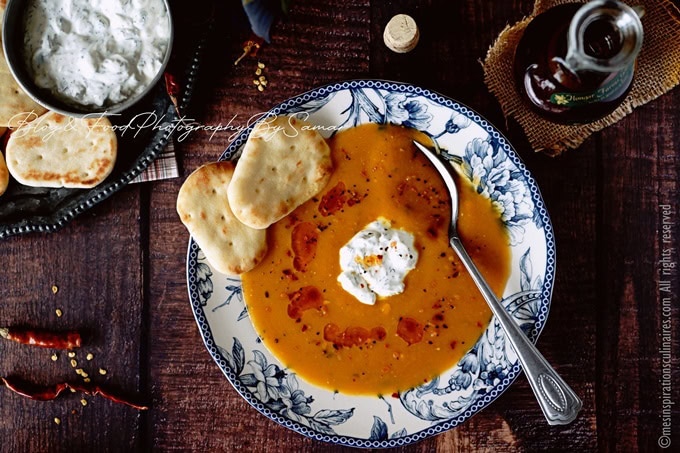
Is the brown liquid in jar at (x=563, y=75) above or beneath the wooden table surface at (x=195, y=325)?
above

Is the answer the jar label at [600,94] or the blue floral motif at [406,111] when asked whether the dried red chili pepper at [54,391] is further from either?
the jar label at [600,94]

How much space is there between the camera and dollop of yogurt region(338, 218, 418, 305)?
1.98m

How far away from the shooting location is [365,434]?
2.04 meters

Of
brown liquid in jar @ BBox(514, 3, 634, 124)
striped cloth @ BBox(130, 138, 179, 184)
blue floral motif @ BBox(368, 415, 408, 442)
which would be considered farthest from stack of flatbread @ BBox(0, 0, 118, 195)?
brown liquid in jar @ BBox(514, 3, 634, 124)

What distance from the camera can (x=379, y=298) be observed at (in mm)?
2023

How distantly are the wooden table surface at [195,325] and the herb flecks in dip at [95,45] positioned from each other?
144 millimetres

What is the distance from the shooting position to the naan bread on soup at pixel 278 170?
6.39ft

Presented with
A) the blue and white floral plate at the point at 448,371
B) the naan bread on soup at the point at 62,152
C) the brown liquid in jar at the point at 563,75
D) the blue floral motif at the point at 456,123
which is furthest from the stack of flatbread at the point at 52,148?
the brown liquid in jar at the point at 563,75

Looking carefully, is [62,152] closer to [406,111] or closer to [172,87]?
[172,87]

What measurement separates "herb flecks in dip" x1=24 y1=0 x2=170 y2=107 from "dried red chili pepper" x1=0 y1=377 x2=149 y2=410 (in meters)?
0.98

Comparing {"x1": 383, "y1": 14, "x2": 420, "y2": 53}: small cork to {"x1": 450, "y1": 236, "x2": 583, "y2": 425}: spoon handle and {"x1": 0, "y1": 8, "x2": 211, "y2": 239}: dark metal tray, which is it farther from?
{"x1": 450, "y1": 236, "x2": 583, "y2": 425}: spoon handle

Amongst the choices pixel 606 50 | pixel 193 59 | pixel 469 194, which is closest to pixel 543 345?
pixel 469 194

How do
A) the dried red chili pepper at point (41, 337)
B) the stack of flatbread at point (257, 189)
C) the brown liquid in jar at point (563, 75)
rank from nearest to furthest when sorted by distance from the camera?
1. the brown liquid in jar at point (563, 75)
2. the stack of flatbread at point (257, 189)
3. the dried red chili pepper at point (41, 337)

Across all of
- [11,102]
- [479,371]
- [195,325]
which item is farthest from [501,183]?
[11,102]
